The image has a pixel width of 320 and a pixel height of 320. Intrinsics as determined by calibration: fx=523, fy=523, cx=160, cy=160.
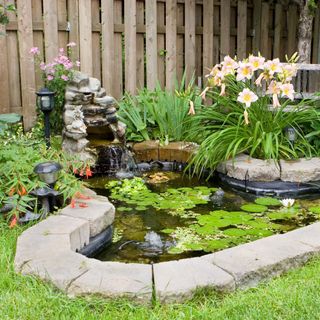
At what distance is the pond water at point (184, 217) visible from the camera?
333 centimetres

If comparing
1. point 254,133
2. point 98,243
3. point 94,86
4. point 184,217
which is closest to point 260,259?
point 98,243

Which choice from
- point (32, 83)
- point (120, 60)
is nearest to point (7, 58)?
point (32, 83)

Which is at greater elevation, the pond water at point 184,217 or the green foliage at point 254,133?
the green foliage at point 254,133

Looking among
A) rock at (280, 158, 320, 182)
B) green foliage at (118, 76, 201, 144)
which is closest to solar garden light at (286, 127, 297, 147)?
rock at (280, 158, 320, 182)

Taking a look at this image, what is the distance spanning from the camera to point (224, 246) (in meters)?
3.32

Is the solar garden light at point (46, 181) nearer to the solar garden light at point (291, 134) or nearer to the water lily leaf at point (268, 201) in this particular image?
the water lily leaf at point (268, 201)

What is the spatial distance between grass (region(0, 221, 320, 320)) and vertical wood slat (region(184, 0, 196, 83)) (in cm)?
471

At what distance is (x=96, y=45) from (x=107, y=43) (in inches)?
5.1

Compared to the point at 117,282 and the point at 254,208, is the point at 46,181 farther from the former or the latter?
the point at 254,208

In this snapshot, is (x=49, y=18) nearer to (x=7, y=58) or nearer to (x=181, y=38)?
(x=7, y=58)

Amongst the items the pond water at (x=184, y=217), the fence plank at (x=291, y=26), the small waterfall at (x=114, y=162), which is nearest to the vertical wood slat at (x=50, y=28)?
the small waterfall at (x=114, y=162)

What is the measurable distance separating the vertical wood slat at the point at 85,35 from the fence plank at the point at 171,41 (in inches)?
45.0

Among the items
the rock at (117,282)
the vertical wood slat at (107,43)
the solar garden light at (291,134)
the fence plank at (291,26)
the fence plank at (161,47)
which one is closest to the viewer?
the rock at (117,282)

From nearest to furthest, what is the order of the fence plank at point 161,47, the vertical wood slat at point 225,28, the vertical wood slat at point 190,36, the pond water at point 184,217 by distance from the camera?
the pond water at point 184,217, the fence plank at point 161,47, the vertical wood slat at point 190,36, the vertical wood slat at point 225,28
